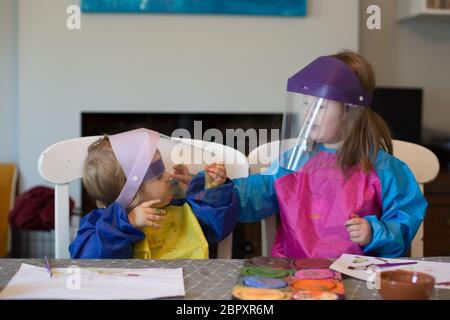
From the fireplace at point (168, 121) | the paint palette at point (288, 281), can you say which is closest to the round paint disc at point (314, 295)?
the paint palette at point (288, 281)

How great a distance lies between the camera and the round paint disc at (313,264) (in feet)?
2.41

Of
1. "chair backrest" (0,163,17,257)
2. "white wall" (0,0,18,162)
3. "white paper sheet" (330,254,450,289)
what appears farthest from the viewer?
"white wall" (0,0,18,162)

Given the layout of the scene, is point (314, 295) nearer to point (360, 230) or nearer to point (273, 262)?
point (273, 262)

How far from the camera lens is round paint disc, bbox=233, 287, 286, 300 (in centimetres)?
61

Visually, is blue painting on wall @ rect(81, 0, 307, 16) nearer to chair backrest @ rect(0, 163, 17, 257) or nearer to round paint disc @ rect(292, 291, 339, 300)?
chair backrest @ rect(0, 163, 17, 257)

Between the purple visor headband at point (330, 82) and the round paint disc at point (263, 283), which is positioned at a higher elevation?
the purple visor headband at point (330, 82)

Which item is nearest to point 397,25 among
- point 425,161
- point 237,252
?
point 237,252

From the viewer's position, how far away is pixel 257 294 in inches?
24.4

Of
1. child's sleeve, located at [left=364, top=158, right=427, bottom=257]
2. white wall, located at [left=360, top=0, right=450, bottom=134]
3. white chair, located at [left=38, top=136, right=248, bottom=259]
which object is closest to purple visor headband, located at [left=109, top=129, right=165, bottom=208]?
white chair, located at [left=38, top=136, right=248, bottom=259]

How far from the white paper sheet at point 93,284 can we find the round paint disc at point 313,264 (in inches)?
5.4

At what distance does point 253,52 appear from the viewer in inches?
85.2

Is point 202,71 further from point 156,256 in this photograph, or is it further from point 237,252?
point 156,256

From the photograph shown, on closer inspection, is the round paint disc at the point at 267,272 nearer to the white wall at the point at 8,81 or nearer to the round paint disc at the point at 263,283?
the round paint disc at the point at 263,283

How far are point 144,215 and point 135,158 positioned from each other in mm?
78
